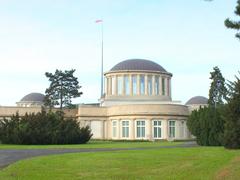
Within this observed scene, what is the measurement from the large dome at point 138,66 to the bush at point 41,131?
28.8 m

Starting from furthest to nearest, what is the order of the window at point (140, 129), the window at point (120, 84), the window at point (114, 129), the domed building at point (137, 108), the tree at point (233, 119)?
the window at point (120, 84) < the window at point (114, 129) < the domed building at point (137, 108) < the window at point (140, 129) < the tree at point (233, 119)

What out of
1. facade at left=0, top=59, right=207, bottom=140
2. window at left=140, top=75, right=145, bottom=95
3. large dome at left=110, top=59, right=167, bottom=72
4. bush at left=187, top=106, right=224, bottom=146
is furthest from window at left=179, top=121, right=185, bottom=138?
bush at left=187, top=106, right=224, bottom=146

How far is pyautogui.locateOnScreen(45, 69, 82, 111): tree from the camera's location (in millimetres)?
71688

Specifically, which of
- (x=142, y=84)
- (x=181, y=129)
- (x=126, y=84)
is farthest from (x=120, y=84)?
(x=181, y=129)

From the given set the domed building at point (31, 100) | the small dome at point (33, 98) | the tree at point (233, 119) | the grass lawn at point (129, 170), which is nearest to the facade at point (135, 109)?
the domed building at point (31, 100)

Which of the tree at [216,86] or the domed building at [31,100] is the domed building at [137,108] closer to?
the tree at [216,86]

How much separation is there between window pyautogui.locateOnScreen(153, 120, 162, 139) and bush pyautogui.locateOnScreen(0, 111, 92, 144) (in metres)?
17.8

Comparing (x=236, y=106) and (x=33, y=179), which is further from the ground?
(x=236, y=106)

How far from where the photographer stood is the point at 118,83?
7962cm

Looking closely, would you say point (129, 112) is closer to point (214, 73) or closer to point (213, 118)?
point (214, 73)

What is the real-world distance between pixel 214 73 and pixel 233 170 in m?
61.7

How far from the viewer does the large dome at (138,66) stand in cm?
7869

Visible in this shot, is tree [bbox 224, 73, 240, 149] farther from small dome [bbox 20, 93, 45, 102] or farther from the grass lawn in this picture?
small dome [bbox 20, 93, 45, 102]

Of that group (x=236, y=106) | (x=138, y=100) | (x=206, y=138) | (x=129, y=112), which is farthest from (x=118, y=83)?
(x=236, y=106)
